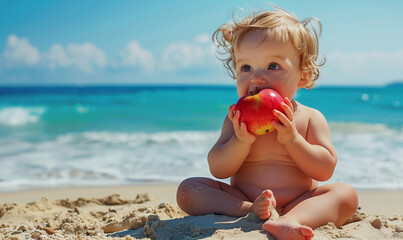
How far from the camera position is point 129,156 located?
6539 millimetres

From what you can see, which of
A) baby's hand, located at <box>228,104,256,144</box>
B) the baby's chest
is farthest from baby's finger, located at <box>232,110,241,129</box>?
the baby's chest

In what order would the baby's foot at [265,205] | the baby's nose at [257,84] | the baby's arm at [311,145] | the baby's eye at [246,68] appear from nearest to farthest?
the baby's foot at [265,205] → the baby's arm at [311,145] → the baby's nose at [257,84] → the baby's eye at [246,68]

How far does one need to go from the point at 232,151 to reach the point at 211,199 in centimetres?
34

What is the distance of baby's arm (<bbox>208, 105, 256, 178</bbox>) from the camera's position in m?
2.50

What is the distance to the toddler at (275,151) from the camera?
2531 millimetres

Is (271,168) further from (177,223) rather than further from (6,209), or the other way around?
(6,209)

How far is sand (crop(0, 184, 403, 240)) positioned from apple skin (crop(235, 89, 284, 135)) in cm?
51

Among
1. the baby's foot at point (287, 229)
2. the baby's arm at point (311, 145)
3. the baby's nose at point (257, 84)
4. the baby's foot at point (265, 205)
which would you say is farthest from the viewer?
the baby's nose at point (257, 84)

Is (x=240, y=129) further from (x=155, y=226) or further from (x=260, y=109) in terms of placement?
(x=155, y=226)

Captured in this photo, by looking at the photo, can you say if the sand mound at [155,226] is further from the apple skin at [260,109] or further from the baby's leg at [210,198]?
the apple skin at [260,109]

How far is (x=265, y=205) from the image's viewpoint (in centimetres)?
234

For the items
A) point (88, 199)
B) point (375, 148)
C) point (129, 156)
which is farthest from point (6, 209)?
point (375, 148)

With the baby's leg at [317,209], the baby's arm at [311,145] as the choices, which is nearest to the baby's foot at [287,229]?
the baby's leg at [317,209]

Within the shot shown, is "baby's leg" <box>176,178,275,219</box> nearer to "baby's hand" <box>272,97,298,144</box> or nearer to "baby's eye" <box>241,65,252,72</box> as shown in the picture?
"baby's hand" <box>272,97,298,144</box>
